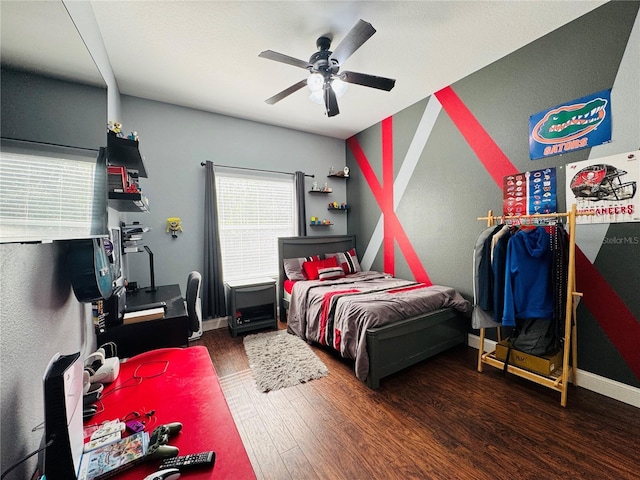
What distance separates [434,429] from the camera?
169 centimetres

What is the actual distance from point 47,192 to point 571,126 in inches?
128

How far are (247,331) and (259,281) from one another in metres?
0.65

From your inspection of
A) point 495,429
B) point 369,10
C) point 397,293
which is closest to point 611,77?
point 369,10

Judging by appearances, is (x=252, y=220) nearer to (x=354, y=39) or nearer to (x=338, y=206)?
(x=338, y=206)

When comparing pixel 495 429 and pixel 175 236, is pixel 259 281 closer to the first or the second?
pixel 175 236

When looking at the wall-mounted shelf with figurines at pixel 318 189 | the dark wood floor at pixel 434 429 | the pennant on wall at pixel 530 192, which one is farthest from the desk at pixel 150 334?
the pennant on wall at pixel 530 192

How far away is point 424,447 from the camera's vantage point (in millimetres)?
1552

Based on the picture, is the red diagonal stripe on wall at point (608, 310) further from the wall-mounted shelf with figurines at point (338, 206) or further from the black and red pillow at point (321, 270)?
the wall-mounted shelf with figurines at point (338, 206)

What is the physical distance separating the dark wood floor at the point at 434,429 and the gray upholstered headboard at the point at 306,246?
5.23 ft

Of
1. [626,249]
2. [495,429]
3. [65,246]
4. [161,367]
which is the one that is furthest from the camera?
[626,249]

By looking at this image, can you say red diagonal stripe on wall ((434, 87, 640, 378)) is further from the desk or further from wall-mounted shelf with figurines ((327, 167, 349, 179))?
the desk

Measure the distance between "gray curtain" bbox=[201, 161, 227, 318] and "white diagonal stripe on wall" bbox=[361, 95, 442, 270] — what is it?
2.35 metres

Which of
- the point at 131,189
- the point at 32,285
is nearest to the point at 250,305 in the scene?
the point at 131,189

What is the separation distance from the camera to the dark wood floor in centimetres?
142
